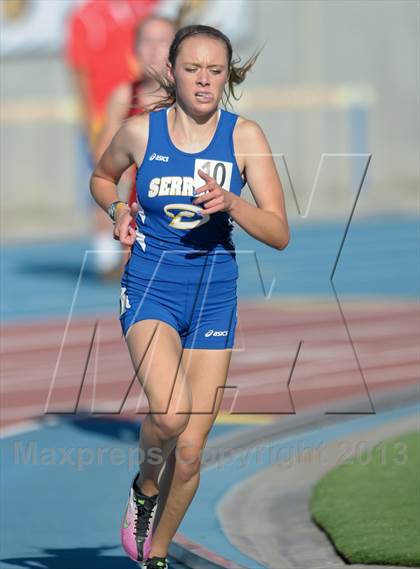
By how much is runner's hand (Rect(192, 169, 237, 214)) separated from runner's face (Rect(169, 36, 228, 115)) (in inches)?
17.9

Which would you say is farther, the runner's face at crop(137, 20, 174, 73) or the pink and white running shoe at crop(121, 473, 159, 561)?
the runner's face at crop(137, 20, 174, 73)

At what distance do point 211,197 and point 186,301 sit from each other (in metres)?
0.74

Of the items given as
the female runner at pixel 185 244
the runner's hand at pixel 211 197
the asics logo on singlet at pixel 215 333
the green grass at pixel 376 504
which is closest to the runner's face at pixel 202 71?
the female runner at pixel 185 244

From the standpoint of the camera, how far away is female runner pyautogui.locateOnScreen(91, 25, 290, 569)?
6246 millimetres

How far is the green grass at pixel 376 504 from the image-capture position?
23.2 feet

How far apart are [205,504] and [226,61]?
3.12m

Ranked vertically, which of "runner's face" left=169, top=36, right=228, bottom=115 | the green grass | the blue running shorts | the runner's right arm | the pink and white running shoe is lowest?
the green grass

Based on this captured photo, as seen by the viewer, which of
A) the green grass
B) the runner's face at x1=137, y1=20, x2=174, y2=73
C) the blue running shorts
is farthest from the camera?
the runner's face at x1=137, y1=20, x2=174, y2=73

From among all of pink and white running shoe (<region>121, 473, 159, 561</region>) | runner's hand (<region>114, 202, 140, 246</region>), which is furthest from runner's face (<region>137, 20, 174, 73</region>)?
pink and white running shoe (<region>121, 473, 159, 561</region>)

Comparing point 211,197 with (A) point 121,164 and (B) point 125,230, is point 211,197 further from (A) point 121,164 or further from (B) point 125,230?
(A) point 121,164

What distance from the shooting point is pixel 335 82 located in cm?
3584

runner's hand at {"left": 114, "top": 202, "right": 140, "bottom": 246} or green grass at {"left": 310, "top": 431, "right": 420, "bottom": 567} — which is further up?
runner's hand at {"left": 114, "top": 202, "right": 140, "bottom": 246}

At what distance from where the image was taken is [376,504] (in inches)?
317

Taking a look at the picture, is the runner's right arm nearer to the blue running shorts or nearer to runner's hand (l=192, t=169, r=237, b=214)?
the blue running shorts
